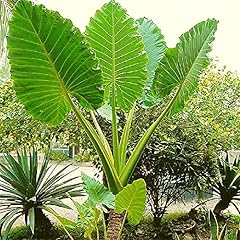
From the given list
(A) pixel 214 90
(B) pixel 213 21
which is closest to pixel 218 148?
(A) pixel 214 90

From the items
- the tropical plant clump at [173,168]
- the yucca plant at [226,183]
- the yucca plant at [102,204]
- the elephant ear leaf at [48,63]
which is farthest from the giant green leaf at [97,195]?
the yucca plant at [226,183]

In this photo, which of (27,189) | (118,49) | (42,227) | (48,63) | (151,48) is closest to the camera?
(48,63)

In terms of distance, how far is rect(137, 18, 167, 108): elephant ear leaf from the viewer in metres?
1.79

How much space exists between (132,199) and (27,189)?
1215 mm

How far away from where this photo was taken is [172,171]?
2.62m

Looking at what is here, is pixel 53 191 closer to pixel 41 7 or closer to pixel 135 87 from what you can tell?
pixel 135 87

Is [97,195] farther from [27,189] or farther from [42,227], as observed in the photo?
[42,227]

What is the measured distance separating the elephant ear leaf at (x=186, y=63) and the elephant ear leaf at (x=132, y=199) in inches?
16.7

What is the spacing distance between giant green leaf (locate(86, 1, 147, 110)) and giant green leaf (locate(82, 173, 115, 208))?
0.36 m

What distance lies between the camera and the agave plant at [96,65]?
3.92ft

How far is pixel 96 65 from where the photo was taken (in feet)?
4.29

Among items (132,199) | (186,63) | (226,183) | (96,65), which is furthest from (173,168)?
(96,65)

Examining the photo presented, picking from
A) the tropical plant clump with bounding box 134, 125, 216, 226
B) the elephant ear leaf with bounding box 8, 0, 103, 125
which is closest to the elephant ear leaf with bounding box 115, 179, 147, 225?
the elephant ear leaf with bounding box 8, 0, 103, 125

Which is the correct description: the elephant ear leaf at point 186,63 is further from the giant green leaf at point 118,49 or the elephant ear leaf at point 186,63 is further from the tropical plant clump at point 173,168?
the tropical plant clump at point 173,168
